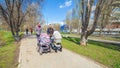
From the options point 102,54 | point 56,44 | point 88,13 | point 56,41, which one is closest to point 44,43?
point 56,41

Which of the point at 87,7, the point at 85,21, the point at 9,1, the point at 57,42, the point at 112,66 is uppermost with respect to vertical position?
the point at 9,1

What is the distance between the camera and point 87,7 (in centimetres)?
1681

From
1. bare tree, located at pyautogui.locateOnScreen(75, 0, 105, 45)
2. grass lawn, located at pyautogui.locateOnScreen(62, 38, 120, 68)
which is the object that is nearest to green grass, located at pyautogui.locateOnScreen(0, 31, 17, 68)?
grass lawn, located at pyautogui.locateOnScreen(62, 38, 120, 68)

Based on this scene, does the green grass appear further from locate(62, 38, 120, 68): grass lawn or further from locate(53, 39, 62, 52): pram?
locate(62, 38, 120, 68): grass lawn

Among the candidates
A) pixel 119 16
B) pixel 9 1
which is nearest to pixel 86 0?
pixel 9 1

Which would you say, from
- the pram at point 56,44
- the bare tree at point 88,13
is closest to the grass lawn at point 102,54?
the pram at point 56,44

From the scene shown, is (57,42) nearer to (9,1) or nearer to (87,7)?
(87,7)

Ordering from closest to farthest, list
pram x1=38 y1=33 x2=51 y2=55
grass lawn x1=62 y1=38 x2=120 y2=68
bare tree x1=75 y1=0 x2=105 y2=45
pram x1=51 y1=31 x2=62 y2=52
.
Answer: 1. grass lawn x1=62 y1=38 x2=120 y2=68
2. pram x1=38 y1=33 x2=51 y2=55
3. pram x1=51 y1=31 x2=62 y2=52
4. bare tree x1=75 y1=0 x2=105 y2=45

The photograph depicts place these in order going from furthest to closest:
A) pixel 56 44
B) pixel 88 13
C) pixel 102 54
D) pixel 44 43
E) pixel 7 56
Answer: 1. pixel 88 13
2. pixel 102 54
3. pixel 56 44
4. pixel 7 56
5. pixel 44 43

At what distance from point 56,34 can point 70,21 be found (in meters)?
75.1

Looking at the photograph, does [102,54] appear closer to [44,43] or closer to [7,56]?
[44,43]

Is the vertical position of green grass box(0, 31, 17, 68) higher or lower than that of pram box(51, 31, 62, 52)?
lower

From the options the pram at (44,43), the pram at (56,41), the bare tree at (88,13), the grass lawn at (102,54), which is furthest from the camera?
the bare tree at (88,13)

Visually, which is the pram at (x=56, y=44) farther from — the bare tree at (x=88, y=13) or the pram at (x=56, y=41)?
the bare tree at (x=88, y=13)
